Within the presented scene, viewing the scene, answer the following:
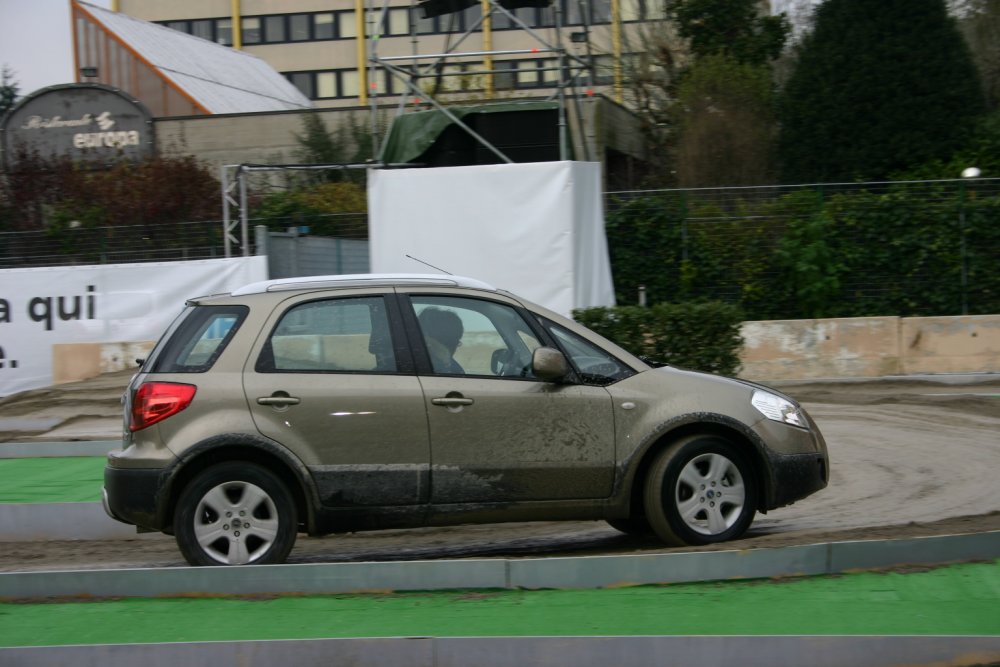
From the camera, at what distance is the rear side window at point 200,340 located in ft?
22.8

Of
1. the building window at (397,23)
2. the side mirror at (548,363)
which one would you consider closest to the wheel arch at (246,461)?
the side mirror at (548,363)

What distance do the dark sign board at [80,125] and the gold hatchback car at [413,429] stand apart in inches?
1108

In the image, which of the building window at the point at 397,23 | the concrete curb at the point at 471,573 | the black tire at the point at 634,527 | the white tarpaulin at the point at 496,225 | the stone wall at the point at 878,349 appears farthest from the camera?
the building window at the point at 397,23

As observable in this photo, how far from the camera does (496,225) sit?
630 inches

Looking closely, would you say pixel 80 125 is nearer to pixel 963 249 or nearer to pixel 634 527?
pixel 963 249

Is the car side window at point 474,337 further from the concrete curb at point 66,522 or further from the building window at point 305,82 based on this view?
the building window at point 305,82

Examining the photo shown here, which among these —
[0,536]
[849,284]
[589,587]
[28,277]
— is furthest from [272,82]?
[589,587]

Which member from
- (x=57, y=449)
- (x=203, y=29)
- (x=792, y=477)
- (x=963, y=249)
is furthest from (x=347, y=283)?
(x=203, y=29)

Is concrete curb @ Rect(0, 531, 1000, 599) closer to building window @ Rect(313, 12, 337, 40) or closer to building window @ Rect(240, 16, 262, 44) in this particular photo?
building window @ Rect(313, 12, 337, 40)

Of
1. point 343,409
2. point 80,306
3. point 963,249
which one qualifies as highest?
point 963,249

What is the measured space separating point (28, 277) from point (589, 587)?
15908 mm

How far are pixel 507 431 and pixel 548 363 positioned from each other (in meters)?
0.46

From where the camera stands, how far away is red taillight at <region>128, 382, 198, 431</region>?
6820mm

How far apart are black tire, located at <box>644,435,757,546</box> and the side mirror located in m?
0.80
